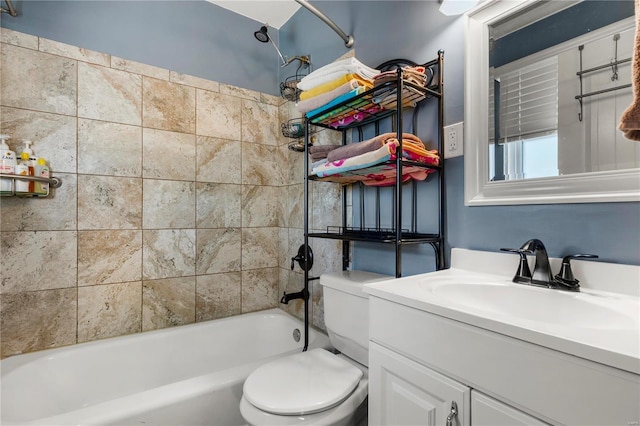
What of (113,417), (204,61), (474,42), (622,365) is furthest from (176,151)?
(622,365)

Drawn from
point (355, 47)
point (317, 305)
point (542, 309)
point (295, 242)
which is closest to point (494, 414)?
point (542, 309)

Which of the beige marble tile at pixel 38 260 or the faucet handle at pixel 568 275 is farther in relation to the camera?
the beige marble tile at pixel 38 260

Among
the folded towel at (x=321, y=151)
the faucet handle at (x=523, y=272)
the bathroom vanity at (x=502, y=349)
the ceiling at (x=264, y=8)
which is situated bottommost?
the bathroom vanity at (x=502, y=349)

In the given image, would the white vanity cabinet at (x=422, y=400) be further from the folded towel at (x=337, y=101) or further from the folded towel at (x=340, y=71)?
the folded towel at (x=340, y=71)

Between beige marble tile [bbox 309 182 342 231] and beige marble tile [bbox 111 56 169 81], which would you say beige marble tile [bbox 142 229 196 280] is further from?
beige marble tile [bbox 111 56 169 81]

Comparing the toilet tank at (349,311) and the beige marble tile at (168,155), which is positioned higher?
the beige marble tile at (168,155)

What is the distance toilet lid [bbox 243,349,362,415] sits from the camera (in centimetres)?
100

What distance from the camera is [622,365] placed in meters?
0.47

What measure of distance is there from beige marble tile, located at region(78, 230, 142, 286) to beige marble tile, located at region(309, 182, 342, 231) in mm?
1039

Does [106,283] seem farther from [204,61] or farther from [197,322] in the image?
[204,61]

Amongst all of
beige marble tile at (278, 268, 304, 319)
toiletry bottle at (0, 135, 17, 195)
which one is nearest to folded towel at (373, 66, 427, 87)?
beige marble tile at (278, 268, 304, 319)

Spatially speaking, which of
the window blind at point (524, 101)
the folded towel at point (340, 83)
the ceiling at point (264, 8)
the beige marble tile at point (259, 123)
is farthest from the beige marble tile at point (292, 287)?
Result: the ceiling at point (264, 8)

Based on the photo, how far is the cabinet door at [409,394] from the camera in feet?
2.30

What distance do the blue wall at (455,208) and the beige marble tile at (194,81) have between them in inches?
28.2
